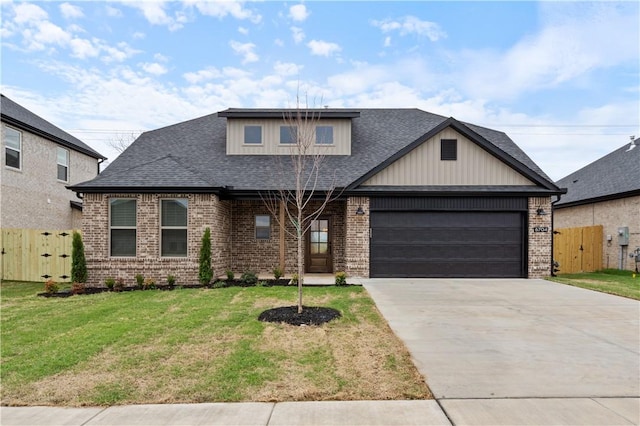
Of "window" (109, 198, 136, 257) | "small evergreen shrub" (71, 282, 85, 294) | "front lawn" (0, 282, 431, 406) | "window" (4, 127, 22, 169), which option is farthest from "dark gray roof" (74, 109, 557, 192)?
"front lawn" (0, 282, 431, 406)

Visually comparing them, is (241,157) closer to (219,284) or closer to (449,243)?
(219,284)

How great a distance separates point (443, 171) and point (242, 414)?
35.5 feet

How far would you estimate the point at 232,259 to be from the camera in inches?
530

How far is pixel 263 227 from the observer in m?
13.6

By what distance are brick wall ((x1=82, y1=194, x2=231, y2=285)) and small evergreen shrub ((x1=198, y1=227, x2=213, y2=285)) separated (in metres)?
0.42

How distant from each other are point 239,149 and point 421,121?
825 centimetres

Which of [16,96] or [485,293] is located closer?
[485,293]

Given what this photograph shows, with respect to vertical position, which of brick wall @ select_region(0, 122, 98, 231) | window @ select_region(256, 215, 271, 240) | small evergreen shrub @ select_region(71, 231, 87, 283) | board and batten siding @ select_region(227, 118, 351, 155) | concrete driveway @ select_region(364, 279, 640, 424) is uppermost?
board and batten siding @ select_region(227, 118, 351, 155)

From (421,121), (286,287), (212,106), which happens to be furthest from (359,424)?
(212,106)

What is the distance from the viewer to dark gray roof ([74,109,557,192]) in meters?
11.6

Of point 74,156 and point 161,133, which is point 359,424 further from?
point 74,156

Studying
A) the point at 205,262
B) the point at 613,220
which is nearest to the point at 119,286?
the point at 205,262

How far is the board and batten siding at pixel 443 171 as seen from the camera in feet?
40.6

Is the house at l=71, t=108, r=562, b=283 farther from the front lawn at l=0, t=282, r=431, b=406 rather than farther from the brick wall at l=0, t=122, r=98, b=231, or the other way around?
→ the brick wall at l=0, t=122, r=98, b=231
